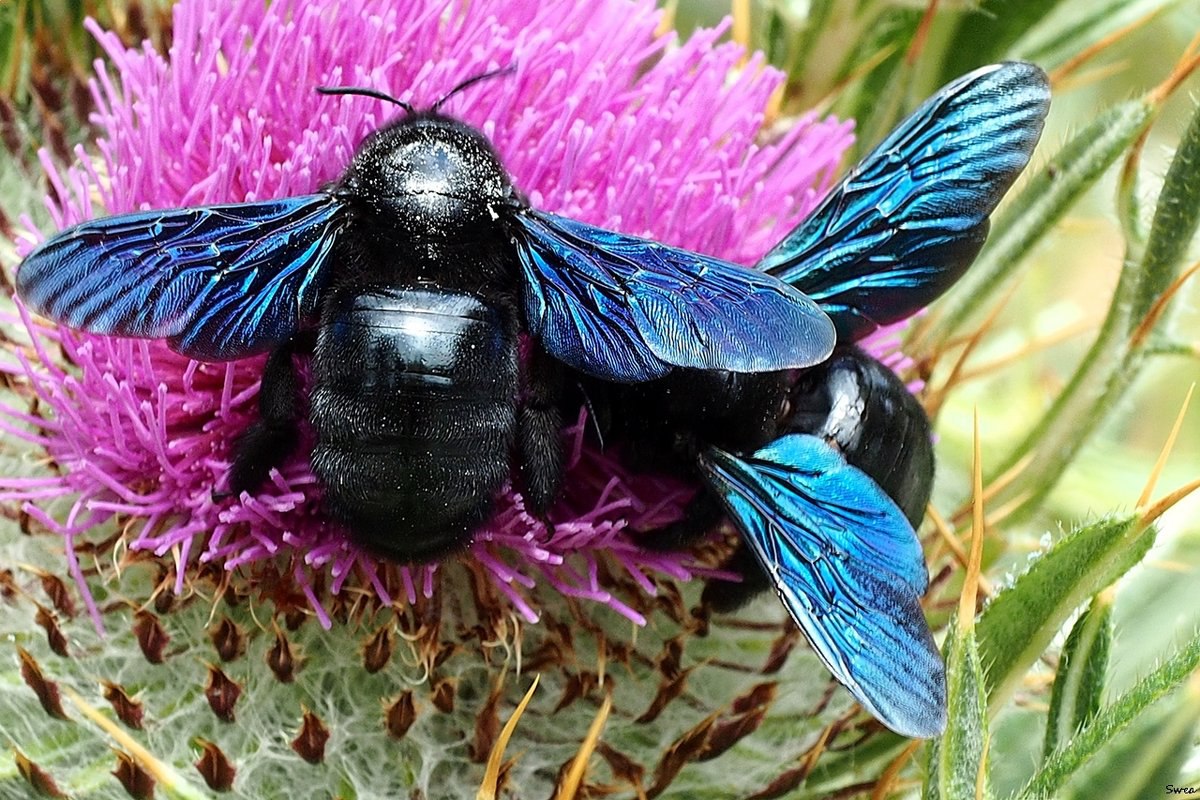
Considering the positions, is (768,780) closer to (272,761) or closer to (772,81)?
(272,761)

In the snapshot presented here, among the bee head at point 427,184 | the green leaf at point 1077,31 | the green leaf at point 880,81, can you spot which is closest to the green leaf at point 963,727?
the bee head at point 427,184

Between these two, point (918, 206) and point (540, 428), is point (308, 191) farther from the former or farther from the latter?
point (918, 206)

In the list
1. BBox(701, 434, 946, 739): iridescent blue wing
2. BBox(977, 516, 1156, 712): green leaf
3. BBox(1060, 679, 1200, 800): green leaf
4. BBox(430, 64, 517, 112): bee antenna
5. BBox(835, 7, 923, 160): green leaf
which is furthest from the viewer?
BBox(835, 7, 923, 160): green leaf

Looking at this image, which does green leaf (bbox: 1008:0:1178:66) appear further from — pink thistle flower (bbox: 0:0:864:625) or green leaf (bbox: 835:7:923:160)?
pink thistle flower (bbox: 0:0:864:625)

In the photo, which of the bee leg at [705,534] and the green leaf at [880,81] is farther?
A: the green leaf at [880,81]

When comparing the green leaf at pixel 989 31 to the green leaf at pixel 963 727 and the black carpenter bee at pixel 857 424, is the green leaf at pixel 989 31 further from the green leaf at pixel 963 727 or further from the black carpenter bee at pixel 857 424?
the green leaf at pixel 963 727

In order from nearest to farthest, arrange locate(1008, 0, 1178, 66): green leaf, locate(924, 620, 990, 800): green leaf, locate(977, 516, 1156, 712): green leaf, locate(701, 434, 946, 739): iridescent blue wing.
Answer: locate(701, 434, 946, 739): iridescent blue wing, locate(924, 620, 990, 800): green leaf, locate(977, 516, 1156, 712): green leaf, locate(1008, 0, 1178, 66): green leaf

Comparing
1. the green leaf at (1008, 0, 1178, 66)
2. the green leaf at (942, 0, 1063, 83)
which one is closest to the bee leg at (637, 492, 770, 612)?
the green leaf at (942, 0, 1063, 83)
